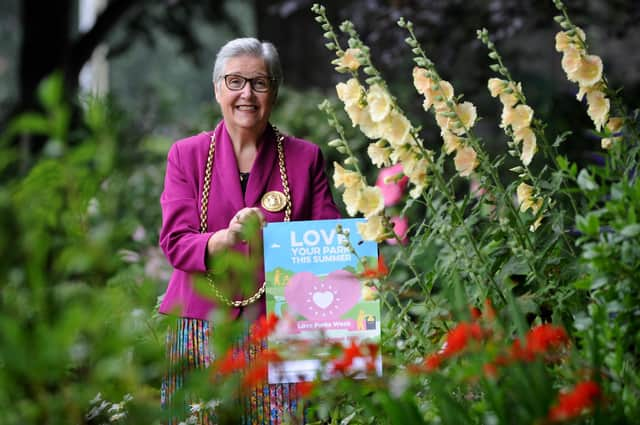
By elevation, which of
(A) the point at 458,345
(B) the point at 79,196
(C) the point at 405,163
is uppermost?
(C) the point at 405,163

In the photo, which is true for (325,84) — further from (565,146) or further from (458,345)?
(458,345)

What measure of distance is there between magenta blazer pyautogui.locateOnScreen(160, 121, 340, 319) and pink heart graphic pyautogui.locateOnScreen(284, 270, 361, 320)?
0.61 ft

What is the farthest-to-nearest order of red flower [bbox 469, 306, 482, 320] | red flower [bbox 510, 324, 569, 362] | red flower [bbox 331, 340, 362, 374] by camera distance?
red flower [bbox 469, 306, 482, 320], red flower [bbox 331, 340, 362, 374], red flower [bbox 510, 324, 569, 362]

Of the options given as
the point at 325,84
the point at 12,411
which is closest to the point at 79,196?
the point at 12,411

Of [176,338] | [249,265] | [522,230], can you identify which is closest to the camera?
[249,265]

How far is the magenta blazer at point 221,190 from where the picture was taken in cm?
291

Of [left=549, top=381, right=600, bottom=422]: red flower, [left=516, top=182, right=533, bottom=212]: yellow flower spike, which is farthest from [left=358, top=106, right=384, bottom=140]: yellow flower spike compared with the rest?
[left=549, top=381, right=600, bottom=422]: red flower

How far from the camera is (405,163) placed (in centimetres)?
257

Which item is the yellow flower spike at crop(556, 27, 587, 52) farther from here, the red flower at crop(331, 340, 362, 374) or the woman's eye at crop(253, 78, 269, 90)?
the red flower at crop(331, 340, 362, 374)

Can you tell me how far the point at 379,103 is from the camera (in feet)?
8.23

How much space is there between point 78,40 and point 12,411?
29.6 ft

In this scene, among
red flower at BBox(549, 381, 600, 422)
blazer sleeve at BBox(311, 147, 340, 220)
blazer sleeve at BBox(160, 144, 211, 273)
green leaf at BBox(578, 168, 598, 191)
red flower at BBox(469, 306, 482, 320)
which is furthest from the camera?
blazer sleeve at BBox(311, 147, 340, 220)

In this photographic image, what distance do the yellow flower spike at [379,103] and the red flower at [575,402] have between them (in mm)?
974

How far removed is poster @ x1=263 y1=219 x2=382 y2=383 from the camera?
2756 millimetres
